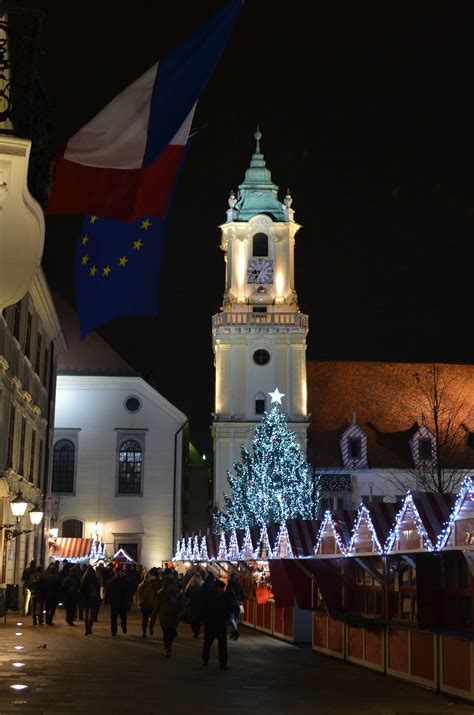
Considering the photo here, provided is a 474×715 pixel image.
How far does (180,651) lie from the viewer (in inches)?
861

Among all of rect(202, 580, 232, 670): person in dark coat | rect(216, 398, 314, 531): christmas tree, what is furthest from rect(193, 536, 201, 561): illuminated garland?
rect(202, 580, 232, 670): person in dark coat

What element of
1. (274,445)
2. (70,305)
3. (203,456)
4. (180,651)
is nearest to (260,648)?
(180,651)

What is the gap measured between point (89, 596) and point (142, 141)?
59.8 ft

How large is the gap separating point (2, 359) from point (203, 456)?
80989 mm

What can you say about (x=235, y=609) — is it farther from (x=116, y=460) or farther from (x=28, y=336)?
(x=116, y=460)

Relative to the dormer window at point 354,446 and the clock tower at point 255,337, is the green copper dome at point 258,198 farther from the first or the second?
the dormer window at point 354,446

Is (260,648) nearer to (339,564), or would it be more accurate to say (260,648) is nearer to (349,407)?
(339,564)

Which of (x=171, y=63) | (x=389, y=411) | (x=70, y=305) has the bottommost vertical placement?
(x=171, y=63)

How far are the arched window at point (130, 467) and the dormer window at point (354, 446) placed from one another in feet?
55.3

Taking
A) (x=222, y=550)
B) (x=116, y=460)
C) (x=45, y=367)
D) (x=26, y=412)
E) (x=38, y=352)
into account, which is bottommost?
(x=222, y=550)

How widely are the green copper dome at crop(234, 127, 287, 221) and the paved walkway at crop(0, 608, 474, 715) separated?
2059 inches

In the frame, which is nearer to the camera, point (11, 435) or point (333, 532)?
point (333, 532)

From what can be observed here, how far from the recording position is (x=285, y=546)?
24188 millimetres

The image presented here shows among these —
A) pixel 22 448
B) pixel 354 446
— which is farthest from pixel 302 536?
pixel 354 446
